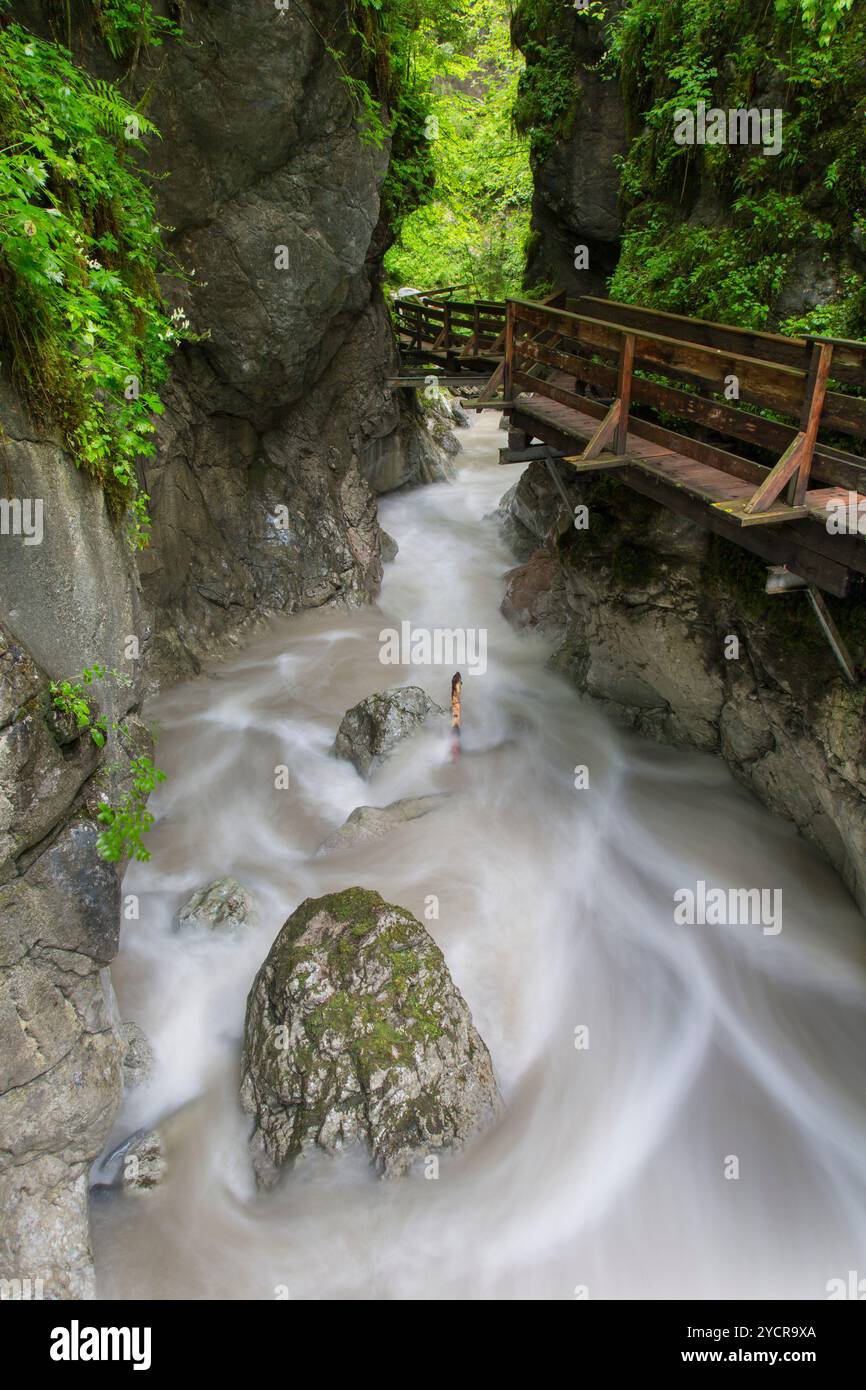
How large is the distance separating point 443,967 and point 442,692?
18.6 feet

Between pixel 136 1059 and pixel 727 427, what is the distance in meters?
6.63

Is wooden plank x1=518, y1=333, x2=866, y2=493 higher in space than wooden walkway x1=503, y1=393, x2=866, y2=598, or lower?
higher

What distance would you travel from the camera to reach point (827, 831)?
7.51 meters

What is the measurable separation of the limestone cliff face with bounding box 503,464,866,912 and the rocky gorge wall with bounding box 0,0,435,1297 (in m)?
4.74

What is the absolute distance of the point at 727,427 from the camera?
19.6ft

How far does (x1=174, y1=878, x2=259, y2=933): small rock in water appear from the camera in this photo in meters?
7.23

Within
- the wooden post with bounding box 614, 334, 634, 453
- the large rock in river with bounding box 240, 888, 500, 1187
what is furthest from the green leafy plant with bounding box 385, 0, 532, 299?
the large rock in river with bounding box 240, 888, 500, 1187

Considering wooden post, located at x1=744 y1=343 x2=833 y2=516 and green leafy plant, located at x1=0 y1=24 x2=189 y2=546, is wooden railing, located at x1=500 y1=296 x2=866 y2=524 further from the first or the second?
green leafy plant, located at x1=0 y1=24 x2=189 y2=546

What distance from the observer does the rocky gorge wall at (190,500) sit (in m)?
4.53

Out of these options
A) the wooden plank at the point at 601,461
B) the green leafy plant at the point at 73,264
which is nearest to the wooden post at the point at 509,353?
the wooden plank at the point at 601,461

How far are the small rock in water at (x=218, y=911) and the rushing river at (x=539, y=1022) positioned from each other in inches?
7.4

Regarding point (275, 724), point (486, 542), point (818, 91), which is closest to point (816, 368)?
point (818, 91)

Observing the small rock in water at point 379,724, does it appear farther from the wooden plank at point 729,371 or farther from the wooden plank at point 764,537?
the wooden plank at point 729,371
